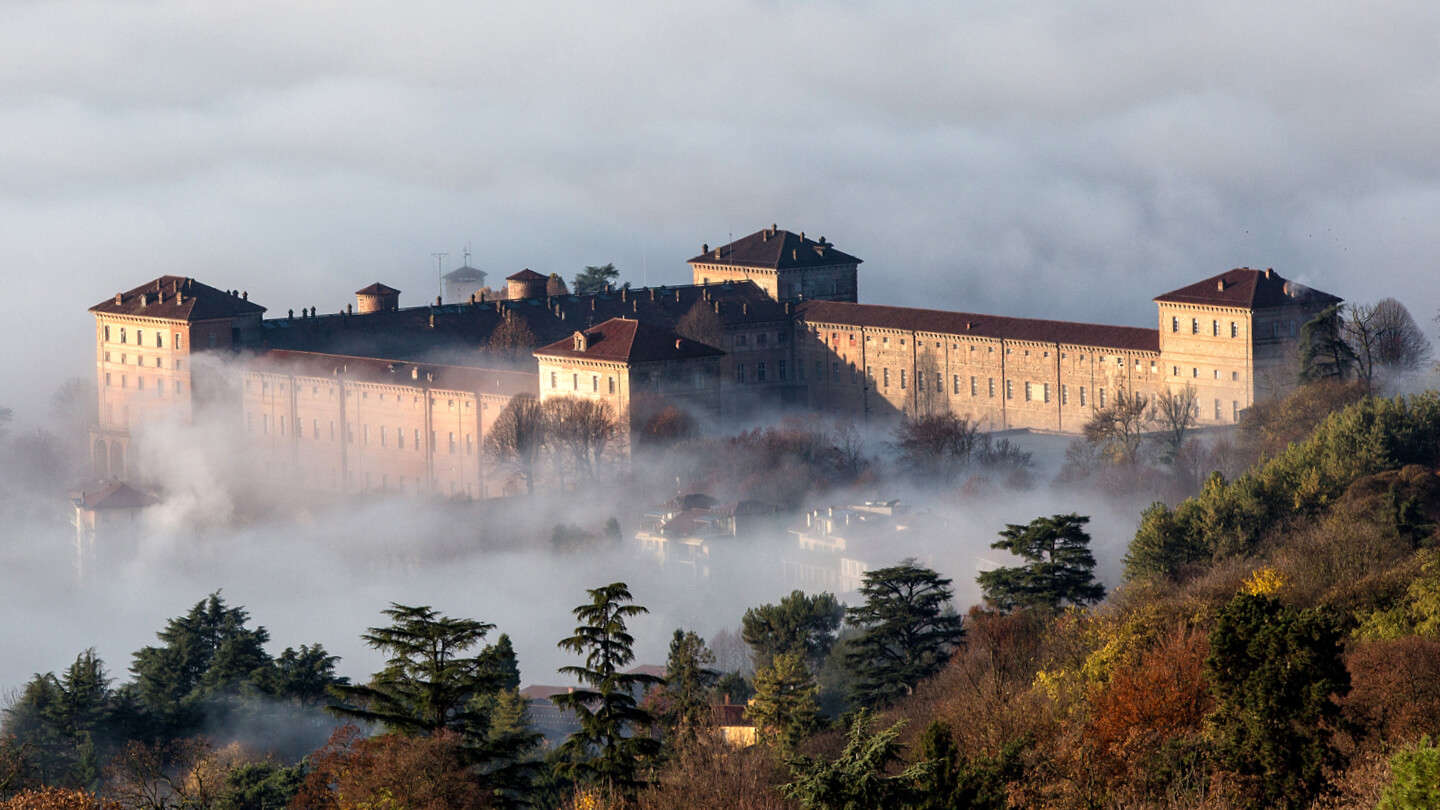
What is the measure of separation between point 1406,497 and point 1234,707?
77.5 feet

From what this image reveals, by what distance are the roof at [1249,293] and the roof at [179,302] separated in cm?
3538

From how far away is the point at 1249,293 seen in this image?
79062 mm

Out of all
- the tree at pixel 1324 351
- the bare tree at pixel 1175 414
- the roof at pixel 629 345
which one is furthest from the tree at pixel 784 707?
the roof at pixel 629 345

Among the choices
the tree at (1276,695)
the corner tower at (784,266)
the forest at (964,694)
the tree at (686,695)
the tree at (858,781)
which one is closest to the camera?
the tree at (858,781)

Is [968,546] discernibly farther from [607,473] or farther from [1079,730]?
[1079,730]

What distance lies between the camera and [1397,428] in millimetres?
58562

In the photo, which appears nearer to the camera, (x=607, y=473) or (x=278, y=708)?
(x=278, y=708)

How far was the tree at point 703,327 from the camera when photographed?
93.1m

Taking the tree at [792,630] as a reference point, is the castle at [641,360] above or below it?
above

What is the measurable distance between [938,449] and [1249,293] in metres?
10.6

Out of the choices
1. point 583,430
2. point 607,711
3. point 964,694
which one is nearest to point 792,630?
point 964,694

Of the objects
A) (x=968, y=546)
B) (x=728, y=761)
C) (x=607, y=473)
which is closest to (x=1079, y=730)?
(x=728, y=761)

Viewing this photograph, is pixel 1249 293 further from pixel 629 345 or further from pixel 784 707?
pixel 784 707

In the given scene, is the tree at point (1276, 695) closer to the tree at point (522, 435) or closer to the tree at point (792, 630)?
the tree at point (792, 630)
